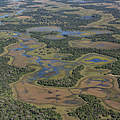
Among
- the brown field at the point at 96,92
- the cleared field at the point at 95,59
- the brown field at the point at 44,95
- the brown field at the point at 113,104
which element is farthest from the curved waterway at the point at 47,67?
the brown field at the point at 113,104

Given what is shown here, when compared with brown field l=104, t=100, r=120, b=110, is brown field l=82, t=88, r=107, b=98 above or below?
above

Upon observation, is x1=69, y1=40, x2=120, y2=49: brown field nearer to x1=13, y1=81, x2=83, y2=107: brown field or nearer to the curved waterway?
the curved waterway

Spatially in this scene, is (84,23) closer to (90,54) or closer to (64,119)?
(90,54)

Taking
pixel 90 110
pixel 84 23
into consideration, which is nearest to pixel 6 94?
pixel 90 110

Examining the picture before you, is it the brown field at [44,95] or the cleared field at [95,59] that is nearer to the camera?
the brown field at [44,95]

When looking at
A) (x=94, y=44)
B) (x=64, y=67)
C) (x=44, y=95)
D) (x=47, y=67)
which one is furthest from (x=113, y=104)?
(x=94, y=44)

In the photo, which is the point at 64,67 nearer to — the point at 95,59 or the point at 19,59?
the point at 95,59

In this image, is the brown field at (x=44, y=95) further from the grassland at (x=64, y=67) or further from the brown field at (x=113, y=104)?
the brown field at (x=113, y=104)

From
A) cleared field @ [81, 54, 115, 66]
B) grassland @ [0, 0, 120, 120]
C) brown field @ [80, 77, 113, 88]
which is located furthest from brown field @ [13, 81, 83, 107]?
cleared field @ [81, 54, 115, 66]
